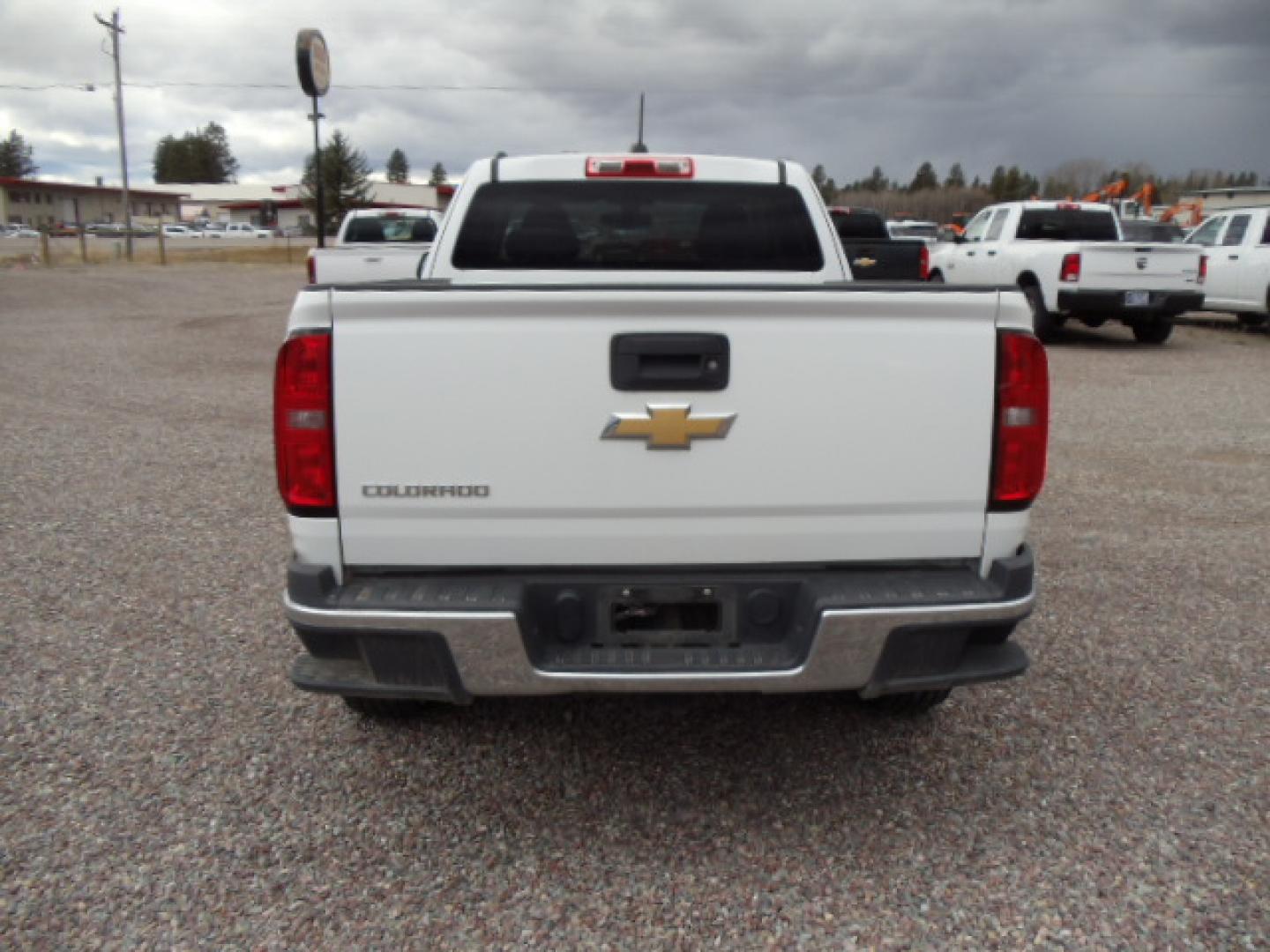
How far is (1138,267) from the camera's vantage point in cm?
1291

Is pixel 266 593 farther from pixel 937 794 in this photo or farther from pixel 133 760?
pixel 937 794

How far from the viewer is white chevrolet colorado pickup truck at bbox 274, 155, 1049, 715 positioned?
251 centimetres

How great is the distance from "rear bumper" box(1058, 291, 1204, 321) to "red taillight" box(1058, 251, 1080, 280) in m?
0.18

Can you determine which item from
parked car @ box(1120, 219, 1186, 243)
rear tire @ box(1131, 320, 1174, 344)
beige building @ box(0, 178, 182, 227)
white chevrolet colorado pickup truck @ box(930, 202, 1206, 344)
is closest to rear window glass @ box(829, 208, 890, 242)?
white chevrolet colorado pickup truck @ box(930, 202, 1206, 344)

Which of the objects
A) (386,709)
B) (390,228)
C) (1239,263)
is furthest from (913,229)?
(386,709)

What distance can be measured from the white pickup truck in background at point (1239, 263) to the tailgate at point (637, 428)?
46.8 feet

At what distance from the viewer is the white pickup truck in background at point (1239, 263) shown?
14.7m

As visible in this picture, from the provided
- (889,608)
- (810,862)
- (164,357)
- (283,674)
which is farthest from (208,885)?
(164,357)

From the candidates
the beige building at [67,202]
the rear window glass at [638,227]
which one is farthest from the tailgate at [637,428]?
the beige building at [67,202]

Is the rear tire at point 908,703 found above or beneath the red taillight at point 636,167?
beneath

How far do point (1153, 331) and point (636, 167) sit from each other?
494 inches

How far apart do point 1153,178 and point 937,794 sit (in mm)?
105747

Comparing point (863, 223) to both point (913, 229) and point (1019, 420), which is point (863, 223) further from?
point (913, 229)

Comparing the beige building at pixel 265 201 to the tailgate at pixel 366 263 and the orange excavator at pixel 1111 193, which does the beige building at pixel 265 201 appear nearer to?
the orange excavator at pixel 1111 193
